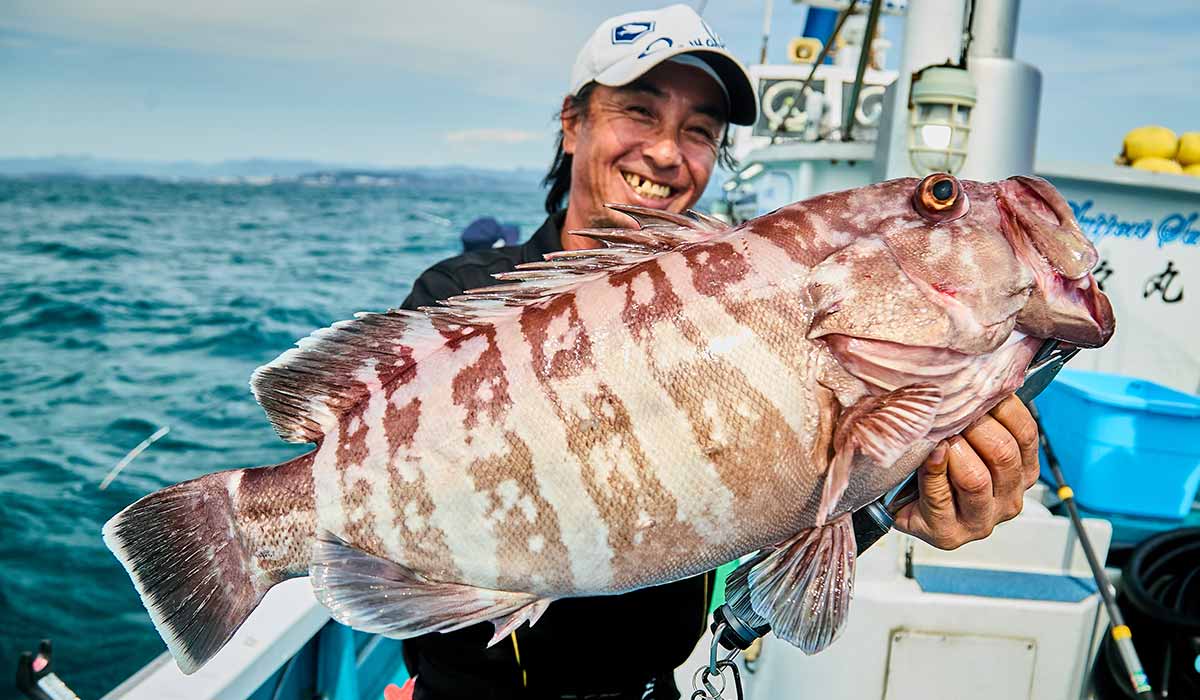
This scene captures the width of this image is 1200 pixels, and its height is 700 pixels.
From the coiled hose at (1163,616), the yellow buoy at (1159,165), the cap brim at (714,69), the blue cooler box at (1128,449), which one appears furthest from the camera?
the yellow buoy at (1159,165)

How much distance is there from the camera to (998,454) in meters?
1.40

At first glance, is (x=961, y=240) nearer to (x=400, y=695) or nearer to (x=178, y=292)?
(x=400, y=695)

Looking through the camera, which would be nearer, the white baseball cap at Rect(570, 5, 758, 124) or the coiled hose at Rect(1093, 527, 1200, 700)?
the white baseball cap at Rect(570, 5, 758, 124)

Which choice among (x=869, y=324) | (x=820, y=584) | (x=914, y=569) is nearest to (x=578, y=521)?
(x=820, y=584)

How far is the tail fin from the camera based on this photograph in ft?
4.38

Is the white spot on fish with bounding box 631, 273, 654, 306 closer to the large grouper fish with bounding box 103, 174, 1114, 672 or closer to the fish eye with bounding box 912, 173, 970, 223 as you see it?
the large grouper fish with bounding box 103, 174, 1114, 672

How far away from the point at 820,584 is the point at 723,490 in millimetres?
278

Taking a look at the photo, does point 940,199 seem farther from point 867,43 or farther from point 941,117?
point 867,43

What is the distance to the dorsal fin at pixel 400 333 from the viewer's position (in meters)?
1.38

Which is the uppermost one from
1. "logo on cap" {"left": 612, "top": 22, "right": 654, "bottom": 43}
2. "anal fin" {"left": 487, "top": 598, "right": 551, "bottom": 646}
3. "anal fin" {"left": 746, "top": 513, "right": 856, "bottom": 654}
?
"logo on cap" {"left": 612, "top": 22, "right": 654, "bottom": 43}

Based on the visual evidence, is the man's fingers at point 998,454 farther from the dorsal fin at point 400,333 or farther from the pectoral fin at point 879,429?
the dorsal fin at point 400,333

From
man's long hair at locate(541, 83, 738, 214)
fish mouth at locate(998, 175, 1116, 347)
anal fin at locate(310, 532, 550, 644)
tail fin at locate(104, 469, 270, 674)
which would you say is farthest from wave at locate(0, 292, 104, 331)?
fish mouth at locate(998, 175, 1116, 347)

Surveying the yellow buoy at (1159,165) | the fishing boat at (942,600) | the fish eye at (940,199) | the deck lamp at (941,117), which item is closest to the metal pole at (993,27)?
the fishing boat at (942,600)

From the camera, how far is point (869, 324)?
120cm
